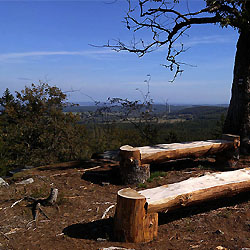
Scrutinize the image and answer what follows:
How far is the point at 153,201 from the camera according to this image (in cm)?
301

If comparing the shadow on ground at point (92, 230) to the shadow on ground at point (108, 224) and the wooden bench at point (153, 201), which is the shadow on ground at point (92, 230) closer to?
the shadow on ground at point (108, 224)

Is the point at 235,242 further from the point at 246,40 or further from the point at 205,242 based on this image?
the point at 246,40

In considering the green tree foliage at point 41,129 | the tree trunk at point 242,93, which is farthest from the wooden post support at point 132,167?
the green tree foliage at point 41,129

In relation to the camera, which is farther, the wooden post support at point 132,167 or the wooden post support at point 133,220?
the wooden post support at point 132,167

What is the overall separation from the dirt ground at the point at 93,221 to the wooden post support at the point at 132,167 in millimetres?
179

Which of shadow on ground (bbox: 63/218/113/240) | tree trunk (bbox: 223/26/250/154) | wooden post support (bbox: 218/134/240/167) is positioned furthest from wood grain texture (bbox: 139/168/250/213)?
tree trunk (bbox: 223/26/250/154)

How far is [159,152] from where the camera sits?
502cm

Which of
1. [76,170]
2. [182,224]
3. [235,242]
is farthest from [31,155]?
[235,242]

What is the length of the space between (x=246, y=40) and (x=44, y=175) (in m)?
5.87

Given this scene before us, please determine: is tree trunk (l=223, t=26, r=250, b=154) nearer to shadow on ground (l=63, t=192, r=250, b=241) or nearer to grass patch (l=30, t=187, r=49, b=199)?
shadow on ground (l=63, t=192, r=250, b=241)

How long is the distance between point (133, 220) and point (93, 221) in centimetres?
95

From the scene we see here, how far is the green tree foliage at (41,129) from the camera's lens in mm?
9180

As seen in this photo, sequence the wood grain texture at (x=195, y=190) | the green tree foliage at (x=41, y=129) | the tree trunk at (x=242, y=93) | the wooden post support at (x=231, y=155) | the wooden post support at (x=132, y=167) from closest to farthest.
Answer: the wood grain texture at (x=195, y=190) → the wooden post support at (x=132, y=167) → the wooden post support at (x=231, y=155) → the tree trunk at (x=242, y=93) → the green tree foliage at (x=41, y=129)

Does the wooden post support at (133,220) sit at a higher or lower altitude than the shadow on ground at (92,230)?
higher
